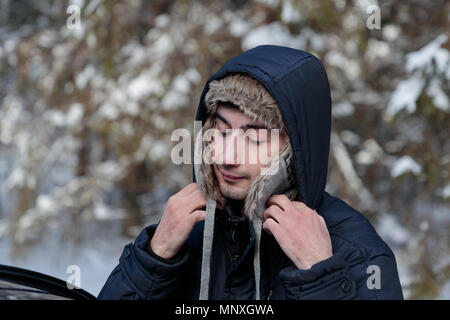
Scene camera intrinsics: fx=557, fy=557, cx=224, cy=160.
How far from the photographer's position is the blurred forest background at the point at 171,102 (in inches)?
210

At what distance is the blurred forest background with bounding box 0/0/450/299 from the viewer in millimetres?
5328

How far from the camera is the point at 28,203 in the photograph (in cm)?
632

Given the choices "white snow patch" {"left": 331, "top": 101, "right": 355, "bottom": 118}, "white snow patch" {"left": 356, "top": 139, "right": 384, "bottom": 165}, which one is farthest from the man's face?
"white snow patch" {"left": 356, "top": 139, "right": 384, "bottom": 165}

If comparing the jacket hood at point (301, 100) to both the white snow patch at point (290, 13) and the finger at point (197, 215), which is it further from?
the white snow patch at point (290, 13)

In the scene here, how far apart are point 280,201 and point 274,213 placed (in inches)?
2.0

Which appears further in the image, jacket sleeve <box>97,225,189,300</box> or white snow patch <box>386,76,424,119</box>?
white snow patch <box>386,76,424,119</box>

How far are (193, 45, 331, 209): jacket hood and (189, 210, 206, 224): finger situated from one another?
14 cm

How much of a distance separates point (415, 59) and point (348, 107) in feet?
6.05

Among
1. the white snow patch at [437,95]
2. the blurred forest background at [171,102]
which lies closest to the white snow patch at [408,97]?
the white snow patch at [437,95]

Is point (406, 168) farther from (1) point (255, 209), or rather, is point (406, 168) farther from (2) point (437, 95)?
(1) point (255, 209)

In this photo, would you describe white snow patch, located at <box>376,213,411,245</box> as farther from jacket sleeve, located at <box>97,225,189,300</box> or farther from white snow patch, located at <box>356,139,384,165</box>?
jacket sleeve, located at <box>97,225,189,300</box>

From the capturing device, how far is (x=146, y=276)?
1.71 meters

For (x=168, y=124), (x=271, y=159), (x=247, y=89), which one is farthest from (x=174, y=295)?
(x=168, y=124)

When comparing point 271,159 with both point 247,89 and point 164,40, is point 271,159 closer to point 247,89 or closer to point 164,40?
→ point 247,89
